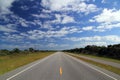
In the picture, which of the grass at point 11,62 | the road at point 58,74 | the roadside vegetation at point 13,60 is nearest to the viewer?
the road at point 58,74

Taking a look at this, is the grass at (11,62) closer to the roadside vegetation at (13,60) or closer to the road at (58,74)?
the roadside vegetation at (13,60)

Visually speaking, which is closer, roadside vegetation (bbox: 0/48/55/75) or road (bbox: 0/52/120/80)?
road (bbox: 0/52/120/80)

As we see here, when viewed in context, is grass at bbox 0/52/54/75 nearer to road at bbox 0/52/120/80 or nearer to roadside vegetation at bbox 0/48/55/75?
roadside vegetation at bbox 0/48/55/75

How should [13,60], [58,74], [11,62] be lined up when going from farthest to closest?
[13,60] < [11,62] < [58,74]

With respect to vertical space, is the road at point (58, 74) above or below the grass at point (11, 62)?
below

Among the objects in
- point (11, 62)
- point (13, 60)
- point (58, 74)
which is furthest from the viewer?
point (13, 60)

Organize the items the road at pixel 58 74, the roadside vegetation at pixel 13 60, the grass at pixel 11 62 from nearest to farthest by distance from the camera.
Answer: the road at pixel 58 74
the grass at pixel 11 62
the roadside vegetation at pixel 13 60

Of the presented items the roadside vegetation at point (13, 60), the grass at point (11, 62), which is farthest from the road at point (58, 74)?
the roadside vegetation at point (13, 60)

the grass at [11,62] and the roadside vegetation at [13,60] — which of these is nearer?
the grass at [11,62]

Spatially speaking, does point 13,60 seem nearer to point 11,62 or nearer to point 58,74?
point 11,62

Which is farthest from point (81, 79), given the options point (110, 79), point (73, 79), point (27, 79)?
point (27, 79)

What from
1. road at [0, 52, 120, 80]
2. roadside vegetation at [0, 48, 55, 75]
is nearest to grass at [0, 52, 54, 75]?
roadside vegetation at [0, 48, 55, 75]

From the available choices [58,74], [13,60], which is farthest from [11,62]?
[58,74]

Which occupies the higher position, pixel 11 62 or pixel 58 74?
pixel 11 62
